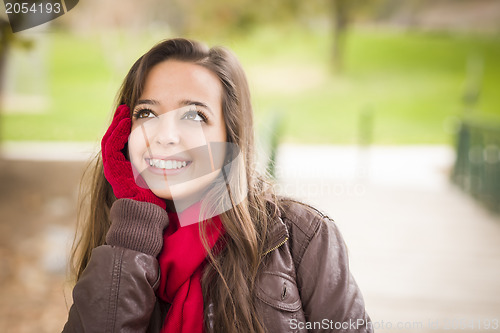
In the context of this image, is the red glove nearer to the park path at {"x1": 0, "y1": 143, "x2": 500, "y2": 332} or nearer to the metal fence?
the park path at {"x1": 0, "y1": 143, "x2": 500, "y2": 332}

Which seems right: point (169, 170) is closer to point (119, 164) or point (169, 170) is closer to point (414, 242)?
point (119, 164)

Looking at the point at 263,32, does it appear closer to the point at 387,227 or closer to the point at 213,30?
the point at 213,30

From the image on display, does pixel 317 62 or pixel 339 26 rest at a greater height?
pixel 339 26

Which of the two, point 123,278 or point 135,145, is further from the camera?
point 135,145

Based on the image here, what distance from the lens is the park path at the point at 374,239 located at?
2.88 meters

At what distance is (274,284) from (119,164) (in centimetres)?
44

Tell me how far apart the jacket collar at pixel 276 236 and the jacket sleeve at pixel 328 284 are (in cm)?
5

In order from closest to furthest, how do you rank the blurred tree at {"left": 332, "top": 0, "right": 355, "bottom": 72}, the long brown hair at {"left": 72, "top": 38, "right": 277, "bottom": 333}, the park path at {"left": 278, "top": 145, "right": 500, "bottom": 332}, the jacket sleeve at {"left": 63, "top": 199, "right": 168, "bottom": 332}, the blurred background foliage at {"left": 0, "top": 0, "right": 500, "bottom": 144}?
the jacket sleeve at {"left": 63, "top": 199, "right": 168, "bottom": 332}
the long brown hair at {"left": 72, "top": 38, "right": 277, "bottom": 333}
the park path at {"left": 278, "top": 145, "right": 500, "bottom": 332}
the blurred background foliage at {"left": 0, "top": 0, "right": 500, "bottom": 144}
the blurred tree at {"left": 332, "top": 0, "right": 355, "bottom": 72}

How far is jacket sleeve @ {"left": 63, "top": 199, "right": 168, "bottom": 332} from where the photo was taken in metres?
0.99

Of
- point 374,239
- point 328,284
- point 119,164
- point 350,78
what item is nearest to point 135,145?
point 119,164

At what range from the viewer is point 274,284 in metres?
1.08

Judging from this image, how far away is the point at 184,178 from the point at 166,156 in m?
0.07

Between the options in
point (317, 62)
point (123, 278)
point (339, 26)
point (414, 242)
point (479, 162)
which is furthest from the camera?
point (317, 62)

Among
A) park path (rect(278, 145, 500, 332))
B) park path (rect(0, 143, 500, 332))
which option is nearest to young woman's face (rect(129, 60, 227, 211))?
park path (rect(0, 143, 500, 332))
